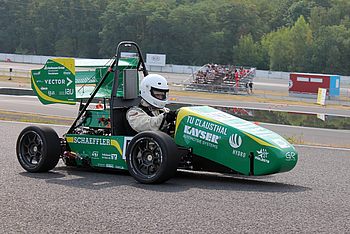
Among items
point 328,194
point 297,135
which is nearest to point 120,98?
point 328,194

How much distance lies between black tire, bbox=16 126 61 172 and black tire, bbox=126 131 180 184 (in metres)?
1.28

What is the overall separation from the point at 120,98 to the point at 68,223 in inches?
159

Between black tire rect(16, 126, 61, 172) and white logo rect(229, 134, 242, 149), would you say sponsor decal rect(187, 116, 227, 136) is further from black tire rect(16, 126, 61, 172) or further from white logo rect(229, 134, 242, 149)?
black tire rect(16, 126, 61, 172)

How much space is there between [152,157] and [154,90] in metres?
1.28

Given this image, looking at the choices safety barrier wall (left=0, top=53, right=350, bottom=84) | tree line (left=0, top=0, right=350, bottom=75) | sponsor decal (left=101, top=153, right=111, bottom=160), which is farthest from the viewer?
tree line (left=0, top=0, right=350, bottom=75)

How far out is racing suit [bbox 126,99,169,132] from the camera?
9844 millimetres

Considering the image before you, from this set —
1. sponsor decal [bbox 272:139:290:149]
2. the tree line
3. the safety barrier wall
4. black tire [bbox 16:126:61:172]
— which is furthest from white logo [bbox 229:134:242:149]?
the tree line

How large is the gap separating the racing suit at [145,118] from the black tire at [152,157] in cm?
50

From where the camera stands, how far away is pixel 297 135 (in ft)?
67.5

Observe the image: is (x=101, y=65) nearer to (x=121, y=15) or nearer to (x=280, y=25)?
(x=121, y=15)

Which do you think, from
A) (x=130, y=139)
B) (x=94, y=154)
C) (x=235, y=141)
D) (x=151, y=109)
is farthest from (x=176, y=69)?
(x=235, y=141)

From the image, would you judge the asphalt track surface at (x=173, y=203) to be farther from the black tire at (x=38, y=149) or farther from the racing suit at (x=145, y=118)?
the racing suit at (x=145, y=118)

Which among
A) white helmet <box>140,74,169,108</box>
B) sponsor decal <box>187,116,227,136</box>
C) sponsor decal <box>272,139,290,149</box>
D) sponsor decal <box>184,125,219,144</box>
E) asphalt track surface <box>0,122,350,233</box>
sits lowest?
asphalt track surface <box>0,122,350,233</box>

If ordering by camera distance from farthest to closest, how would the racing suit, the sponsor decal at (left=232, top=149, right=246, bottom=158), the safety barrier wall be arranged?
the safety barrier wall
the racing suit
the sponsor decal at (left=232, top=149, right=246, bottom=158)
